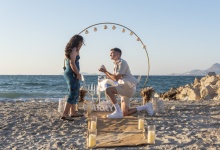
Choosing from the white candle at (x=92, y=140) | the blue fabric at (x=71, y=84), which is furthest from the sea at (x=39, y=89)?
the white candle at (x=92, y=140)

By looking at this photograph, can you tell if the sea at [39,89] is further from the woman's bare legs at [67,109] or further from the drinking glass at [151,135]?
the drinking glass at [151,135]

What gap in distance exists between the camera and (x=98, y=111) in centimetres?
815

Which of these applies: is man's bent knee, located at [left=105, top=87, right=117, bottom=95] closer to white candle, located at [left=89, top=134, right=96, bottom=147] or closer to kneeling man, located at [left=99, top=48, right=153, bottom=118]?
kneeling man, located at [left=99, top=48, right=153, bottom=118]

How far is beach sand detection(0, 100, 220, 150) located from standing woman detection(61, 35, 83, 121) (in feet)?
1.27

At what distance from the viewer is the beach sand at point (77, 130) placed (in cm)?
503

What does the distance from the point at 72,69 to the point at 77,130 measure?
1323 millimetres

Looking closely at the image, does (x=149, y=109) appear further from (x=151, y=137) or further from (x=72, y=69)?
(x=151, y=137)

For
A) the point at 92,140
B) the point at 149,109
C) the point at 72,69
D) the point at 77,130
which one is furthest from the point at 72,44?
the point at 92,140

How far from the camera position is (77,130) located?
5.95 meters

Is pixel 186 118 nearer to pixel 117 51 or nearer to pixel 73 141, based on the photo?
pixel 117 51

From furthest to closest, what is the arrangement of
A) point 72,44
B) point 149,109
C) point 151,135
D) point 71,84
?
point 149,109 → point 71,84 → point 72,44 → point 151,135

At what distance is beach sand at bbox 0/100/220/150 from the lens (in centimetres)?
503

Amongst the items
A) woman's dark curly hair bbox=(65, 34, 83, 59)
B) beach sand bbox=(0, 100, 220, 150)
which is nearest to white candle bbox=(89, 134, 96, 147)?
beach sand bbox=(0, 100, 220, 150)

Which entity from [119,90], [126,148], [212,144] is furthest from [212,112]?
[126,148]
